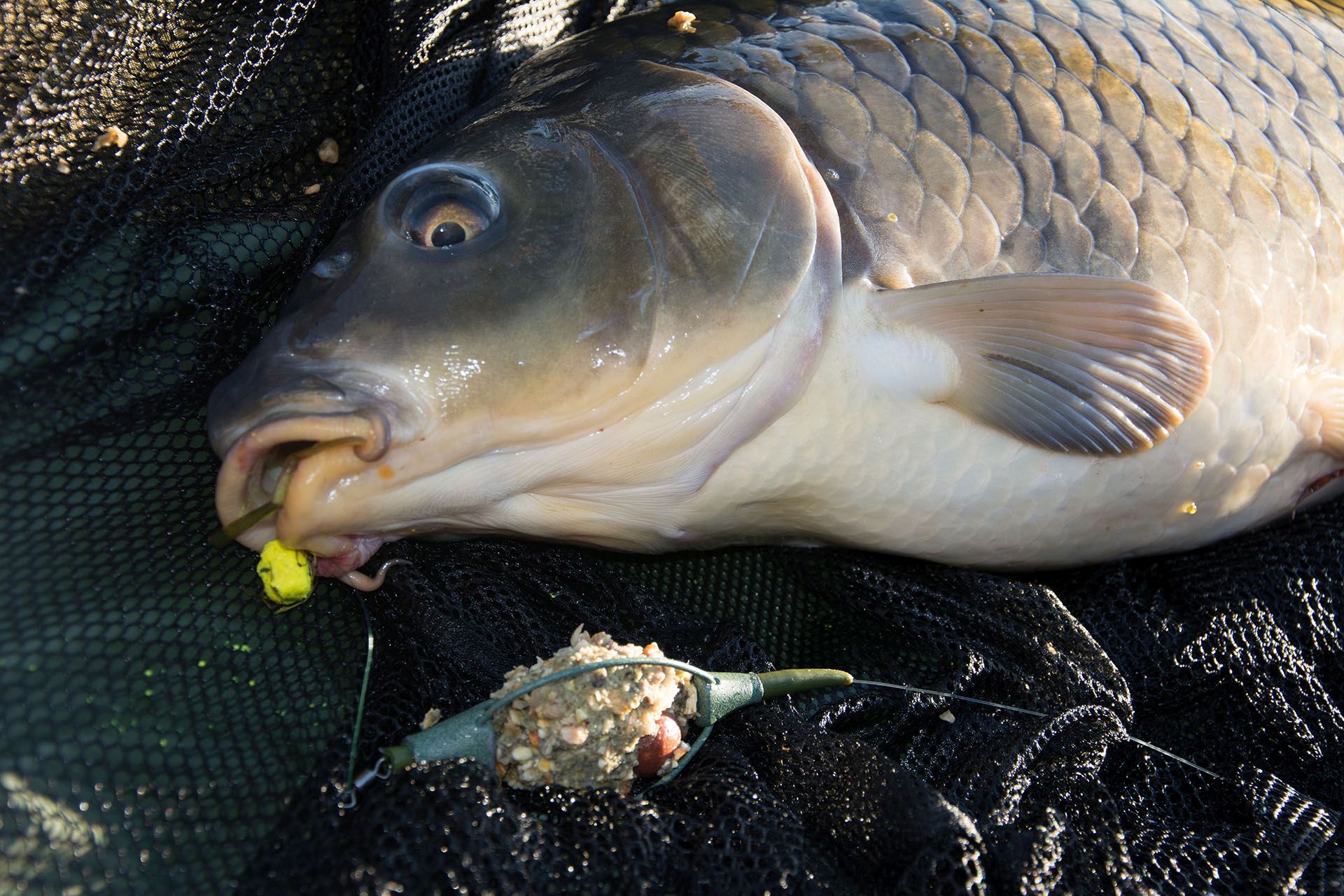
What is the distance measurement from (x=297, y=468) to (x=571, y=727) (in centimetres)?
48

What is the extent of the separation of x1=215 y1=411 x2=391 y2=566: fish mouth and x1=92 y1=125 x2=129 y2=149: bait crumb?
2.12 ft

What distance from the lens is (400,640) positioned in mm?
1546

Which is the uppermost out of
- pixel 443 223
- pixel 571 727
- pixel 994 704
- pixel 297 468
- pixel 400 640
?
pixel 443 223

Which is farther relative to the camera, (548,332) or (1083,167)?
(1083,167)

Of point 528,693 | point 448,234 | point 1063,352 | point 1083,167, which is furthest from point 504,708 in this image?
point 1083,167

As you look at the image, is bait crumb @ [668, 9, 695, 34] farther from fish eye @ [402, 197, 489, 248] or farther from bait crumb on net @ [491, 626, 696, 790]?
bait crumb on net @ [491, 626, 696, 790]

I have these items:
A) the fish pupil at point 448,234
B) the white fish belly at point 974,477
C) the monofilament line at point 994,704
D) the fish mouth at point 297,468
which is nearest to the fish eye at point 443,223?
the fish pupil at point 448,234

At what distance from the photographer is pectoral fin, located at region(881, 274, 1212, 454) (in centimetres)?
156

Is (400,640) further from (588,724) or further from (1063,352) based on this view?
(1063,352)

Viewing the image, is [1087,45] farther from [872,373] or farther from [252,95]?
[252,95]

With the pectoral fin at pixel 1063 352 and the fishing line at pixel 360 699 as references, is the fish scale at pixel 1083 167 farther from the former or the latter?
the fishing line at pixel 360 699

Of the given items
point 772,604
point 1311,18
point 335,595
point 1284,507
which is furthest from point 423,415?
point 1311,18

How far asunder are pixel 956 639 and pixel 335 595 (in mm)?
973

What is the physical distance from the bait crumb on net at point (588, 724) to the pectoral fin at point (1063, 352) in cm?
64
